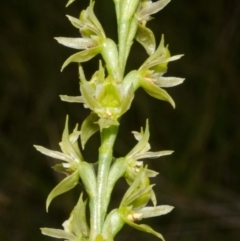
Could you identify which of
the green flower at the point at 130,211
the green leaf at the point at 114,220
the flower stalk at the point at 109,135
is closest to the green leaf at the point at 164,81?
the flower stalk at the point at 109,135

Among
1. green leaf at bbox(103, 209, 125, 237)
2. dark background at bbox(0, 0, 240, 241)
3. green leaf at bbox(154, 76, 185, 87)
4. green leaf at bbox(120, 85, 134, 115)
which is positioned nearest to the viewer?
green leaf at bbox(120, 85, 134, 115)

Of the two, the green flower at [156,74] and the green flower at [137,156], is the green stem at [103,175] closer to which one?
the green flower at [137,156]

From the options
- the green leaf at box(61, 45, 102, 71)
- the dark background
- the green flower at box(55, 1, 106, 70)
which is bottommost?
the dark background

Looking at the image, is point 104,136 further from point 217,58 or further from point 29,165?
point 217,58

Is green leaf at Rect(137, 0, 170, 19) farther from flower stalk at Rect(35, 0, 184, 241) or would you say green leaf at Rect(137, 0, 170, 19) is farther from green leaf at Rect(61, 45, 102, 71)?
green leaf at Rect(61, 45, 102, 71)

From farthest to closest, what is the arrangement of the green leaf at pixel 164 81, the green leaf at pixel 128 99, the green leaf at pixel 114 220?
Answer: 1. the green leaf at pixel 164 81
2. the green leaf at pixel 114 220
3. the green leaf at pixel 128 99

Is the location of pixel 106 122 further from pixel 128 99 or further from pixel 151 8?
pixel 151 8

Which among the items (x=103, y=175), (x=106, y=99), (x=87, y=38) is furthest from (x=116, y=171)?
(x=87, y=38)

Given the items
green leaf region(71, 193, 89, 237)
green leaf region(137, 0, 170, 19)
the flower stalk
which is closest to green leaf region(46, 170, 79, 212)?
the flower stalk
